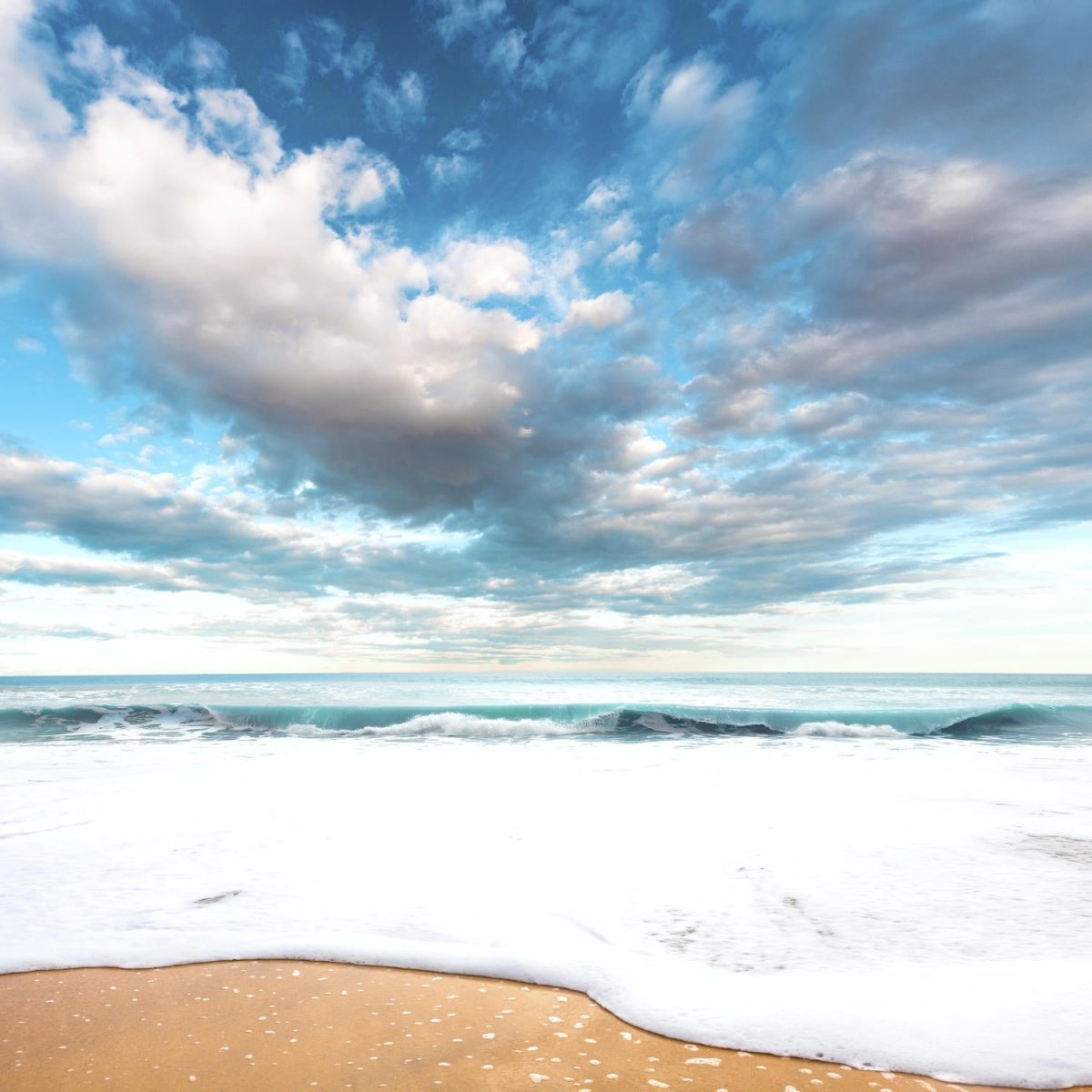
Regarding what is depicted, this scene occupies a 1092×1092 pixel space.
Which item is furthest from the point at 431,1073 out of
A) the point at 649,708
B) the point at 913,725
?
the point at 913,725

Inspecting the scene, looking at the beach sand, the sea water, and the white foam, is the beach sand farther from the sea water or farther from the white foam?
the white foam

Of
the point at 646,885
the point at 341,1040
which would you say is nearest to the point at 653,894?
the point at 646,885

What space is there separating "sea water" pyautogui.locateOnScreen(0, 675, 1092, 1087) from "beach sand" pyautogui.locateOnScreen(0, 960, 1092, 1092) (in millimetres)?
185

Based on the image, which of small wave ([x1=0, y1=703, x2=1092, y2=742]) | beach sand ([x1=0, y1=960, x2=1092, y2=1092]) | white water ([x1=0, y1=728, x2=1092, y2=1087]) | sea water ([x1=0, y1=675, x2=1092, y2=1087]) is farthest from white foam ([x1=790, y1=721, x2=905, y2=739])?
beach sand ([x1=0, y1=960, x2=1092, y2=1092])

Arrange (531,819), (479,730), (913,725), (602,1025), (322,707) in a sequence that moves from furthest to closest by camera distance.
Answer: (322,707)
(913,725)
(479,730)
(531,819)
(602,1025)

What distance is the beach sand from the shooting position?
8.09 ft

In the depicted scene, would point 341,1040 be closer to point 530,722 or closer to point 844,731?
point 530,722

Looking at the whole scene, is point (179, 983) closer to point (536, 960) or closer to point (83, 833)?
point (536, 960)

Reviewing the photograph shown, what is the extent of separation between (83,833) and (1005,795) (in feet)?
36.6

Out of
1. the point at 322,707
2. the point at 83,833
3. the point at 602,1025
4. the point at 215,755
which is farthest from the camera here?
the point at 322,707

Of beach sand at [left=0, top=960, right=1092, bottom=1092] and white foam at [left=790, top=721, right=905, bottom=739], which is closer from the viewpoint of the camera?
beach sand at [left=0, top=960, right=1092, bottom=1092]

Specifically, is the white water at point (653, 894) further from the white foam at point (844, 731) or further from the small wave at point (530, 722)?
the small wave at point (530, 722)

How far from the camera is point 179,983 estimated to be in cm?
334

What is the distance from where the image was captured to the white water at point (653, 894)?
9.89ft
